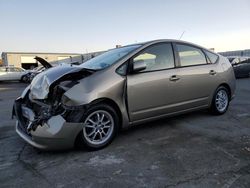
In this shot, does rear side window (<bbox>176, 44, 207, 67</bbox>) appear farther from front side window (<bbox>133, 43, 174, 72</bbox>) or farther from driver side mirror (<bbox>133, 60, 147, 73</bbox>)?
driver side mirror (<bbox>133, 60, 147, 73</bbox>)

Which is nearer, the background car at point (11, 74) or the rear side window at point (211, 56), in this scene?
the rear side window at point (211, 56)

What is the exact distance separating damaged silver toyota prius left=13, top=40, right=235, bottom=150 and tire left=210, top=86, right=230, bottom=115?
0.23m

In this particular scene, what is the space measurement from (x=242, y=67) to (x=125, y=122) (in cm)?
1508

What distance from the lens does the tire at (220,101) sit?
18.4 ft

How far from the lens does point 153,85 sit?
14.4 feet

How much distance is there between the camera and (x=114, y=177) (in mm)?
3027

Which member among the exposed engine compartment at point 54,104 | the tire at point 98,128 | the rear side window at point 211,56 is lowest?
the tire at point 98,128

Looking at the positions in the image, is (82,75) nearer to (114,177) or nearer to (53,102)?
(53,102)

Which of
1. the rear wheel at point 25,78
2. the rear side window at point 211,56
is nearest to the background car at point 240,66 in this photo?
the rear side window at point 211,56

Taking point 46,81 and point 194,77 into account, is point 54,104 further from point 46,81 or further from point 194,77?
point 194,77

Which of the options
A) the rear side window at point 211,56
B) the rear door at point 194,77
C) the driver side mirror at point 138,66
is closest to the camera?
the driver side mirror at point 138,66

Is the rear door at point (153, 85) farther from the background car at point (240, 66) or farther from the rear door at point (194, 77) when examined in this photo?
the background car at point (240, 66)

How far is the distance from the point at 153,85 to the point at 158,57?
0.56m

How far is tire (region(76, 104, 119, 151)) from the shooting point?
12.3 ft
